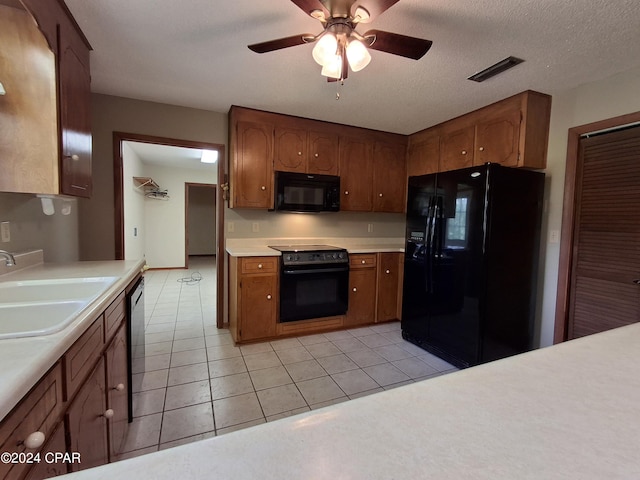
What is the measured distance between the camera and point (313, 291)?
307 cm

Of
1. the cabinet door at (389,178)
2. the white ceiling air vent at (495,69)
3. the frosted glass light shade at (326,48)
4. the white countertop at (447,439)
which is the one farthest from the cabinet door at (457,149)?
the white countertop at (447,439)

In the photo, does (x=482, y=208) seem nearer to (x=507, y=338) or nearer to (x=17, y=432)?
(x=507, y=338)

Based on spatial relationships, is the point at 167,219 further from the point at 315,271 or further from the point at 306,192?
the point at 315,271

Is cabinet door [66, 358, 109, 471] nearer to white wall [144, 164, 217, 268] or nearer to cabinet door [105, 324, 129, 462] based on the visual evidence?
cabinet door [105, 324, 129, 462]

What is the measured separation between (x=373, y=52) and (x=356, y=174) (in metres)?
1.66

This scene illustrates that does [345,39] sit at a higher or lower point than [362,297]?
higher

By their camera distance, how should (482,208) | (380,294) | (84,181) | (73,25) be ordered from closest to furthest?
1. (73,25)
2. (84,181)
3. (482,208)
4. (380,294)

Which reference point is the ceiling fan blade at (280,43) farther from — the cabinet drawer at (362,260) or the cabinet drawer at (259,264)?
the cabinet drawer at (362,260)

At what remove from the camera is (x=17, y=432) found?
0.60 m

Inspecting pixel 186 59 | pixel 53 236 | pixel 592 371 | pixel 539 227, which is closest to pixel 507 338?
pixel 539 227

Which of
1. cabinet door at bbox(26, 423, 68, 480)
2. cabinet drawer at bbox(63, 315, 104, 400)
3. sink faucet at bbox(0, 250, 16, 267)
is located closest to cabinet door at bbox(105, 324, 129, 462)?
cabinet drawer at bbox(63, 315, 104, 400)

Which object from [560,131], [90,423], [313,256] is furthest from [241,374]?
[560,131]

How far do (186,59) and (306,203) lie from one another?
1.66 m

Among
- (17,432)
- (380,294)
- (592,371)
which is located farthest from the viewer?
(380,294)
